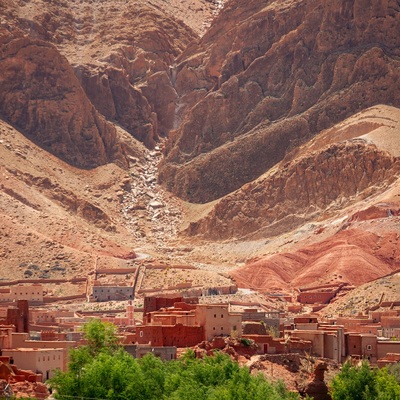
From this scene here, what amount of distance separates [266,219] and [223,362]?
119044mm

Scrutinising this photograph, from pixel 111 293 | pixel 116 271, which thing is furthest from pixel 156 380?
→ pixel 116 271

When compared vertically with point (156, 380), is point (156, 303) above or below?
above

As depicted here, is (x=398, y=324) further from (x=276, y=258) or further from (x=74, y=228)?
(x=74, y=228)

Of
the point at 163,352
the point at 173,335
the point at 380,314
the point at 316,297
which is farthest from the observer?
the point at 316,297

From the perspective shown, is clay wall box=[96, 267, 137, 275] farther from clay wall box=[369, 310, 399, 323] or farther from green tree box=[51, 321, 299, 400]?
green tree box=[51, 321, 299, 400]

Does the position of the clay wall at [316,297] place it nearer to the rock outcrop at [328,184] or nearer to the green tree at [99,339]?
the rock outcrop at [328,184]

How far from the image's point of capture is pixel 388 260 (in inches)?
6368

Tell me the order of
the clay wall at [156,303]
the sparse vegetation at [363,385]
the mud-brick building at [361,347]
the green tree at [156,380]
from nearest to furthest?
the green tree at [156,380], the sparse vegetation at [363,385], the mud-brick building at [361,347], the clay wall at [156,303]

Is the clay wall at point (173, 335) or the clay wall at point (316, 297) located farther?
the clay wall at point (316, 297)

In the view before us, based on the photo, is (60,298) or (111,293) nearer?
(60,298)

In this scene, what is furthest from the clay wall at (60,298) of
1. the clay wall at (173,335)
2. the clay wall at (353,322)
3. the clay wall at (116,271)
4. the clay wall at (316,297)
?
the clay wall at (173,335)

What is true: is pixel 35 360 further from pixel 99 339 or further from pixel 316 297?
pixel 316 297

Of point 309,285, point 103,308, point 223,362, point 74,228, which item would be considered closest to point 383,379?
point 223,362

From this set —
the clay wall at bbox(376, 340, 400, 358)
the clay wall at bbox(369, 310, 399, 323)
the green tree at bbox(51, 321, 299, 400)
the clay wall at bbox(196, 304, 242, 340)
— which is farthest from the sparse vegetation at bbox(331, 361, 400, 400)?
the clay wall at bbox(369, 310, 399, 323)
